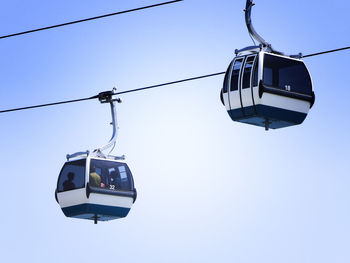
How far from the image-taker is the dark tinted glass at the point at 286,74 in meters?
23.5

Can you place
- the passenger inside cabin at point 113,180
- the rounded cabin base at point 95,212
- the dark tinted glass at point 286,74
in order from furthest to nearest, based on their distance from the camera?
the passenger inside cabin at point 113,180 < the rounded cabin base at point 95,212 < the dark tinted glass at point 286,74

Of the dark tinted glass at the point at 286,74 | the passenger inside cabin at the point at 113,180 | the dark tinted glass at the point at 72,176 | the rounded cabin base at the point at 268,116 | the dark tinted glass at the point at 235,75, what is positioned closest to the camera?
the rounded cabin base at the point at 268,116

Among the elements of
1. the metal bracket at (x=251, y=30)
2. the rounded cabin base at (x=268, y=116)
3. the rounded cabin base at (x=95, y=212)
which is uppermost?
the metal bracket at (x=251, y=30)

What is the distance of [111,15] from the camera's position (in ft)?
80.0

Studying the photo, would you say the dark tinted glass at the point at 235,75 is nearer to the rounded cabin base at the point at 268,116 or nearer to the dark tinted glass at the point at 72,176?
the rounded cabin base at the point at 268,116

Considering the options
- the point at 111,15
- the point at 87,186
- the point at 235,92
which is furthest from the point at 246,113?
the point at 87,186

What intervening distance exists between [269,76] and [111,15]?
11.3 feet

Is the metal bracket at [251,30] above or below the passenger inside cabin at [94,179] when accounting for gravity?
above

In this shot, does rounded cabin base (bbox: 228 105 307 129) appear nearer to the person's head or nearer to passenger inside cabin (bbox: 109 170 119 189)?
passenger inside cabin (bbox: 109 170 119 189)

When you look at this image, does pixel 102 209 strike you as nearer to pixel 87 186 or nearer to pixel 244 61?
pixel 87 186

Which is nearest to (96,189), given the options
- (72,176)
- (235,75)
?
(72,176)

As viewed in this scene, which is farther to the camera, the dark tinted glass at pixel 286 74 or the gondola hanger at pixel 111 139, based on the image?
the gondola hanger at pixel 111 139

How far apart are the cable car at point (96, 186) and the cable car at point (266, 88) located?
17.4ft

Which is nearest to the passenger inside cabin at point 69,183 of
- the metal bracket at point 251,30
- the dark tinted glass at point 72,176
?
the dark tinted glass at point 72,176
